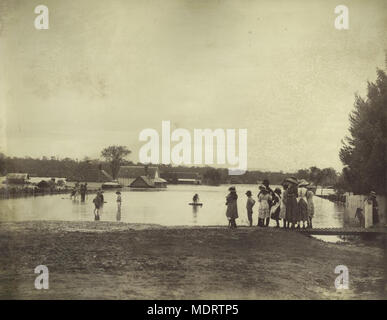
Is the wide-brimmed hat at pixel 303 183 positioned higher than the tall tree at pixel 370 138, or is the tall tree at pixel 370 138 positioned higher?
the tall tree at pixel 370 138

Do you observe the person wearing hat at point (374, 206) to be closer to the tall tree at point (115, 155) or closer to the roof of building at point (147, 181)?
the roof of building at point (147, 181)

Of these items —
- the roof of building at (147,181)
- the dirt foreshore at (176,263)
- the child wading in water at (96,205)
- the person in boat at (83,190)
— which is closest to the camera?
the dirt foreshore at (176,263)

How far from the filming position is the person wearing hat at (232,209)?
225 inches

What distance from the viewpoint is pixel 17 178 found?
5828mm

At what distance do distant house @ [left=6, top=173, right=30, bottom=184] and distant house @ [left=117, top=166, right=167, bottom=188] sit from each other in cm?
123

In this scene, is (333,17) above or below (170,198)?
above

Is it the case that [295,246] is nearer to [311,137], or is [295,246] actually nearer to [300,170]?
[300,170]

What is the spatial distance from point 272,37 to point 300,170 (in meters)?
1.81

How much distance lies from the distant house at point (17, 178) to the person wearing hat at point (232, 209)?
8.87 ft

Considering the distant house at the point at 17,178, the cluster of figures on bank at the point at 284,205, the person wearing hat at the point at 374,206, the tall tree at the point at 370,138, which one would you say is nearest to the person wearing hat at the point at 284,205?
the cluster of figures on bank at the point at 284,205

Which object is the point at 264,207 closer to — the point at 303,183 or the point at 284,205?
the point at 284,205

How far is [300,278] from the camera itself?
541 cm
